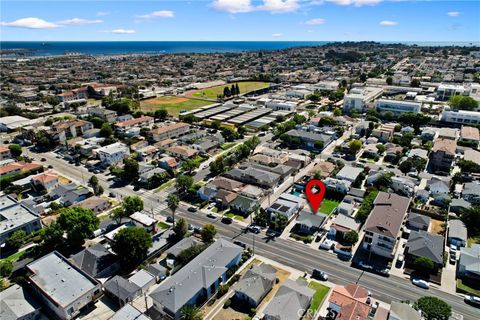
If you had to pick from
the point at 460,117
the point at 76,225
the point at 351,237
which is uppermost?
the point at 460,117

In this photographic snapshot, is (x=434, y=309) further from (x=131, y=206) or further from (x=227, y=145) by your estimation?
(x=227, y=145)

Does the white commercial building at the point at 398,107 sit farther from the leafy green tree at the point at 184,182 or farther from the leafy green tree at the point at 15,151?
the leafy green tree at the point at 15,151

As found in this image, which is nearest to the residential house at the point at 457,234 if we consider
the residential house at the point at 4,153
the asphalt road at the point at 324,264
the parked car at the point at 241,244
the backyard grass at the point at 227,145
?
the asphalt road at the point at 324,264

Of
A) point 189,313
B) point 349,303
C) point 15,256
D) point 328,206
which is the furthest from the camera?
point 328,206

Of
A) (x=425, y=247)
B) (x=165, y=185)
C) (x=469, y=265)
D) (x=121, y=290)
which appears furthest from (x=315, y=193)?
(x=121, y=290)

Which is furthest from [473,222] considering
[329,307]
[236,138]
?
[236,138]

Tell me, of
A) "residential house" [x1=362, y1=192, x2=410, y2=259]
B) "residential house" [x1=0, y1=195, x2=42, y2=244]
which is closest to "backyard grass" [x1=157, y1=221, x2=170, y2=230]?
"residential house" [x1=0, y1=195, x2=42, y2=244]
